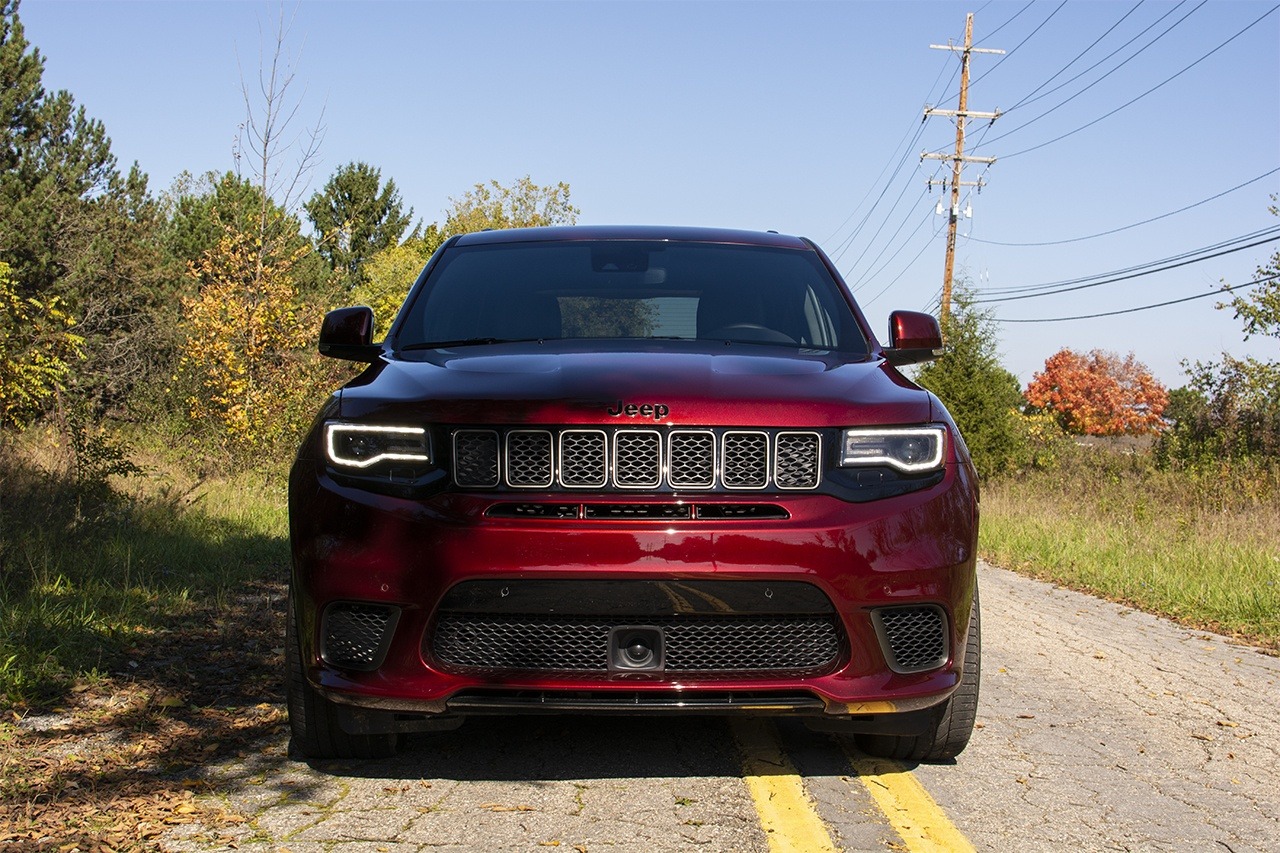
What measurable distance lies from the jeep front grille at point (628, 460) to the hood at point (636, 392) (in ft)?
0.12

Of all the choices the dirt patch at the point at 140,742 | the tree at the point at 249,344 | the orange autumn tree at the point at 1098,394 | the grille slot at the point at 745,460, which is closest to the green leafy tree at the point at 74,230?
the tree at the point at 249,344

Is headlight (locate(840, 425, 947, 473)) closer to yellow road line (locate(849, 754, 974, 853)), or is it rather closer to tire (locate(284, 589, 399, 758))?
yellow road line (locate(849, 754, 974, 853))

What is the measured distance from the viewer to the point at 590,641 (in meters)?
3.38

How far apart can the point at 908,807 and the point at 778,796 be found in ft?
1.19

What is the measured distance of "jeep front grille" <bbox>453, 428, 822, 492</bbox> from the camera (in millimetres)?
3412

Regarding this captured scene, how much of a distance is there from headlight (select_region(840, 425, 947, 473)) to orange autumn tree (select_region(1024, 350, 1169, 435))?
94826 millimetres

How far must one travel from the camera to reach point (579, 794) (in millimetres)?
3609

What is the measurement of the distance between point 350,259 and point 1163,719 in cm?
6441

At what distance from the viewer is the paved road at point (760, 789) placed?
325 centimetres

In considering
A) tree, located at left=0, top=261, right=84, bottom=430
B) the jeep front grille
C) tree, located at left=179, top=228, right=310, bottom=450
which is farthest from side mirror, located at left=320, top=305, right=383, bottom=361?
tree, located at left=179, top=228, right=310, bottom=450

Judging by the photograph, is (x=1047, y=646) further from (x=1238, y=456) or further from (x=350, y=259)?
(x=350, y=259)

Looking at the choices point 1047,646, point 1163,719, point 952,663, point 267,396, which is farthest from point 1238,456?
point 952,663

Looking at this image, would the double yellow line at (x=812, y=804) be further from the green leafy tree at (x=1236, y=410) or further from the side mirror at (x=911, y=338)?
the green leafy tree at (x=1236, y=410)

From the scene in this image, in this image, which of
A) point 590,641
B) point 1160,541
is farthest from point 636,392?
point 1160,541
